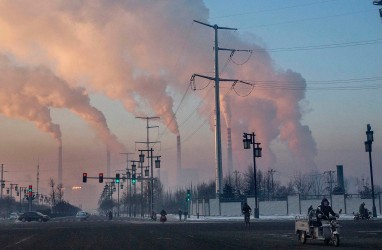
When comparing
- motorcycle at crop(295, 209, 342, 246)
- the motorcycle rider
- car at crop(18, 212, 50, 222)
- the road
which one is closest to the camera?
motorcycle at crop(295, 209, 342, 246)

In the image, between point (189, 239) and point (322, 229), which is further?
point (189, 239)

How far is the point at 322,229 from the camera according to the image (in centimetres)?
2306

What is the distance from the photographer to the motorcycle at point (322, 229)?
73.4 ft

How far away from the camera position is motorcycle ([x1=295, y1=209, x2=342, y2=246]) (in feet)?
73.4

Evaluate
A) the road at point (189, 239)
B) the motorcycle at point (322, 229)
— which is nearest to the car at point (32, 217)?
the road at point (189, 239)

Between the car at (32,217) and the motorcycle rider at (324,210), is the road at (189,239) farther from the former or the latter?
the car at (32,217)

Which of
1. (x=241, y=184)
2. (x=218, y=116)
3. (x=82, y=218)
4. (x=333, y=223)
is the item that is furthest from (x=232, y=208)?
(x=241, y=184)

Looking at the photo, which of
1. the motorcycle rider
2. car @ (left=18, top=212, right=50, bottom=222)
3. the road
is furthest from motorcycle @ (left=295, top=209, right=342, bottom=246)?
car @ (left=18, top=212, right=50, bottom=222)

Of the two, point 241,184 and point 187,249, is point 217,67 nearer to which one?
point 187,249

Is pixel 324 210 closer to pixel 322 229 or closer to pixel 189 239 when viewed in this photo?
pixel 322 229

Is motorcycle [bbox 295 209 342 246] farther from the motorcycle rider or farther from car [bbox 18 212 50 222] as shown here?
car [bbox 18 212 50 222]

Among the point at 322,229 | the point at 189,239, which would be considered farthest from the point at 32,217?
the point at 322,229

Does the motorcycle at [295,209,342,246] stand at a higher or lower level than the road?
higher

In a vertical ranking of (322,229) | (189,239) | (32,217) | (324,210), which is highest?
(324,210)
